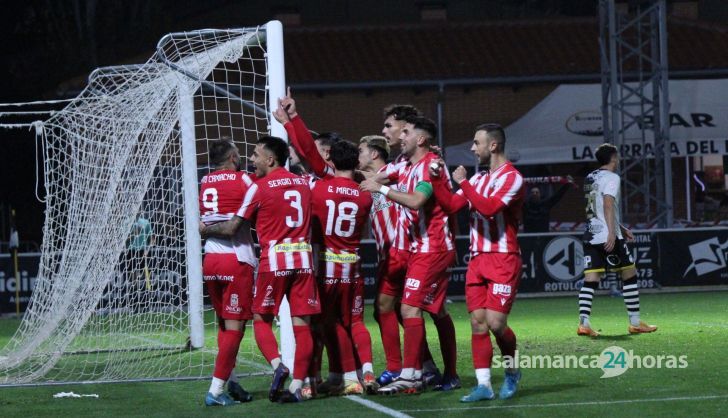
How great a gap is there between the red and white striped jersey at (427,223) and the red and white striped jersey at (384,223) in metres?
0.53

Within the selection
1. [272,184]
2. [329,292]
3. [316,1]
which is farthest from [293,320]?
[316,1]

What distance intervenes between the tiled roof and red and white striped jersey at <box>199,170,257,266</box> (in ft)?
67.4

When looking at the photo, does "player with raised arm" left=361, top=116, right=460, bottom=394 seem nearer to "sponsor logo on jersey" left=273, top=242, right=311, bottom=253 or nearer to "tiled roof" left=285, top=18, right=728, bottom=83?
"sponsor logo on jersey" left=273, top=242, right=311, bottom=253

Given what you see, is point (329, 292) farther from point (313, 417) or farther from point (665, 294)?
point (665, 294)

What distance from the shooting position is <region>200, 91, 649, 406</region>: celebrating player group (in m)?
9.05

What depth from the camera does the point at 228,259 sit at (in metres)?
9.66

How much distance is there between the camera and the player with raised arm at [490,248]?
8898 millimetres

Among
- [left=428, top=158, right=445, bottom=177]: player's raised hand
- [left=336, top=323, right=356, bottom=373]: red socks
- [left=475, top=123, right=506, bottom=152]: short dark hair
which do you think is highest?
[left=475, top=123, right=506, bottom=152]: short dark hair

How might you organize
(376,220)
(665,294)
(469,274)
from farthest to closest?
(665,294) < (376,220) < (469,274)

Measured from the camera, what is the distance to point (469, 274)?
30.0 feet

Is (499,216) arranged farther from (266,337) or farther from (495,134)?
(266,337)

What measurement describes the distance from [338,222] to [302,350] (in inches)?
40.8

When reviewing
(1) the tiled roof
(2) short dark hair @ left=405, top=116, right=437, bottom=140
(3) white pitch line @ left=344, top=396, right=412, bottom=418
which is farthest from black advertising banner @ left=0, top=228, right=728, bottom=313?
(3) white pitch line @ left=344, top=396, right=412, bottom=418

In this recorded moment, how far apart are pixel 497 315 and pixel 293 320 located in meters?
1.55
